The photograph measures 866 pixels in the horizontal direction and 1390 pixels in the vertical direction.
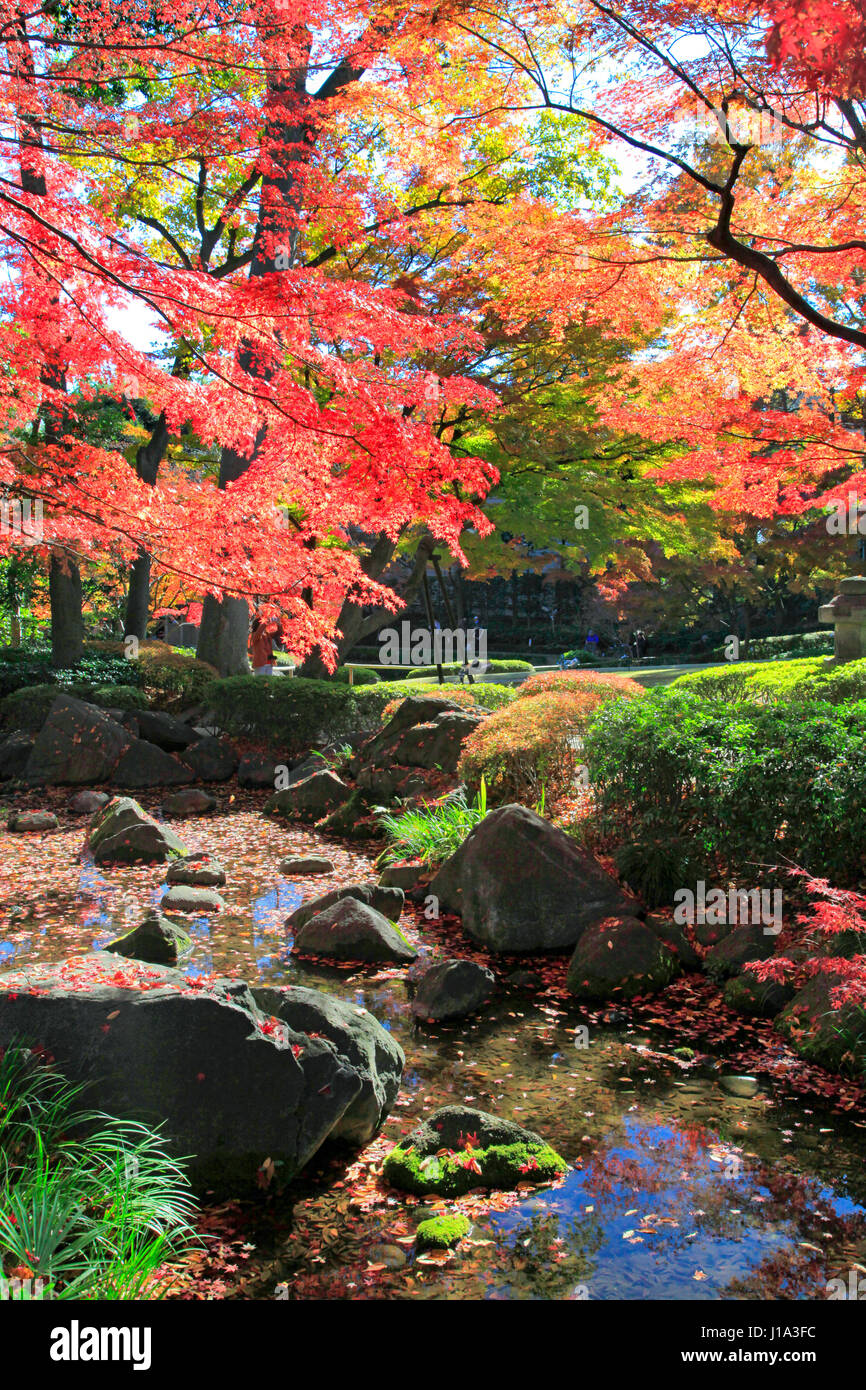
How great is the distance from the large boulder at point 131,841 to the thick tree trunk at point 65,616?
7.10m

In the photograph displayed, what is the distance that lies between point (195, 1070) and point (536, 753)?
528cm

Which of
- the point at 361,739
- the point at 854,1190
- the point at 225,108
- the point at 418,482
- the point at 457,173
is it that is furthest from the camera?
the point at 457,173

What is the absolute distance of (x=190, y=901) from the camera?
7.50 meters

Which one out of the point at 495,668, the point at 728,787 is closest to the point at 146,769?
the point at 728,787

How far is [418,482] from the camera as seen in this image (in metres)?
5.25

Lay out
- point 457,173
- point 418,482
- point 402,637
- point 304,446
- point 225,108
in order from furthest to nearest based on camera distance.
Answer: point 402,637, point 457,173, point 225,108, point 304,446, point 418,482

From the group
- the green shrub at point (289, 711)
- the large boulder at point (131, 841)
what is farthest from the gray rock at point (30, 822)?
the green shrub at point (289, 711)

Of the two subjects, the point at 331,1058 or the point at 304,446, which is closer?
the point at 331,1058

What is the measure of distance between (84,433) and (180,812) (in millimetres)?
8208

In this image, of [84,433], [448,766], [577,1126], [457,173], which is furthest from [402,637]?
[577,1126]

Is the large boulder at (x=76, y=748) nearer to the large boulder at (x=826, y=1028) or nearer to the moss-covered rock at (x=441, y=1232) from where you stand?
the large boulder at (x=826, y=1028)

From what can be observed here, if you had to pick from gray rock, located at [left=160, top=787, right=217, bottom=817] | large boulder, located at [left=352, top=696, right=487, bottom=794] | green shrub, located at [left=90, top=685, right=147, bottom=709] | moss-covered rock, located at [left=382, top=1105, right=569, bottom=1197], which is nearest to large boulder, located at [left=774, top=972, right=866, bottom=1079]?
moss-covered rock, located at [left=382, top=1105, right=569, bottom=1197]

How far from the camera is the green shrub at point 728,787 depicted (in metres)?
5.52

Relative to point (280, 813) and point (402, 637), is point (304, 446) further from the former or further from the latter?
point (402, 637)
